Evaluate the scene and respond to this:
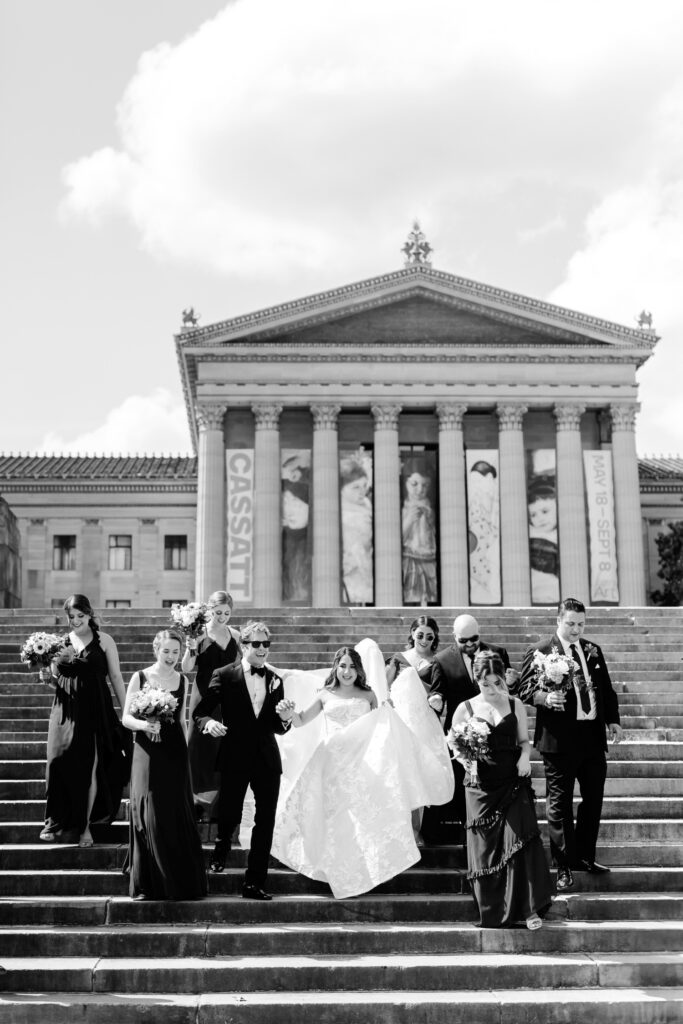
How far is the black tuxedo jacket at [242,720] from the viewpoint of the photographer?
31.5ft

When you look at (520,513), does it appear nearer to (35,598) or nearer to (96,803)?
(35,598)

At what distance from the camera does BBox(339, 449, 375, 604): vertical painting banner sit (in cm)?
4438

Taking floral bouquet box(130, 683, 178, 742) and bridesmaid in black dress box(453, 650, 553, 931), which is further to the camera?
floral bouquet box(130, 683, 178, 742)

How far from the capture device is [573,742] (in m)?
9.82

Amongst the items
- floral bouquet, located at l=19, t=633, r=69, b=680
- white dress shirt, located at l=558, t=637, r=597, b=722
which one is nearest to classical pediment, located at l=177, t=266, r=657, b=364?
floral bouquet, located at l=19, t=633, r=69, b=680

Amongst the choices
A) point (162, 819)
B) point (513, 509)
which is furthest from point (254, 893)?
point (513, 509)

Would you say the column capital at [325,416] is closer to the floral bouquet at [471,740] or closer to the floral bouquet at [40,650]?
the floral bouquet at [40,650]

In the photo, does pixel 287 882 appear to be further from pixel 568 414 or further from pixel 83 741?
pixel 568 414

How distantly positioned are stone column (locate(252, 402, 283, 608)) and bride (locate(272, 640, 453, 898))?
1305 inches

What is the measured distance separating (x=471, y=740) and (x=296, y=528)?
118 feet

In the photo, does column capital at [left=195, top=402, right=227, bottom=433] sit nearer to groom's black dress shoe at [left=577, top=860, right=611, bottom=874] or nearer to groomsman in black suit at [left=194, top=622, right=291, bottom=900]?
groomsman in black suit at [left=194, top=622, right=291, bottom=900]

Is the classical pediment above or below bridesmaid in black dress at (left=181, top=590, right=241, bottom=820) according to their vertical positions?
above

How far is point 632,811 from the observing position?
11.6 m

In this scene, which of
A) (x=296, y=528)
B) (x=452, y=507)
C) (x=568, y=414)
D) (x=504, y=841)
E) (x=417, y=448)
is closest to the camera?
(x=504, y=841)
